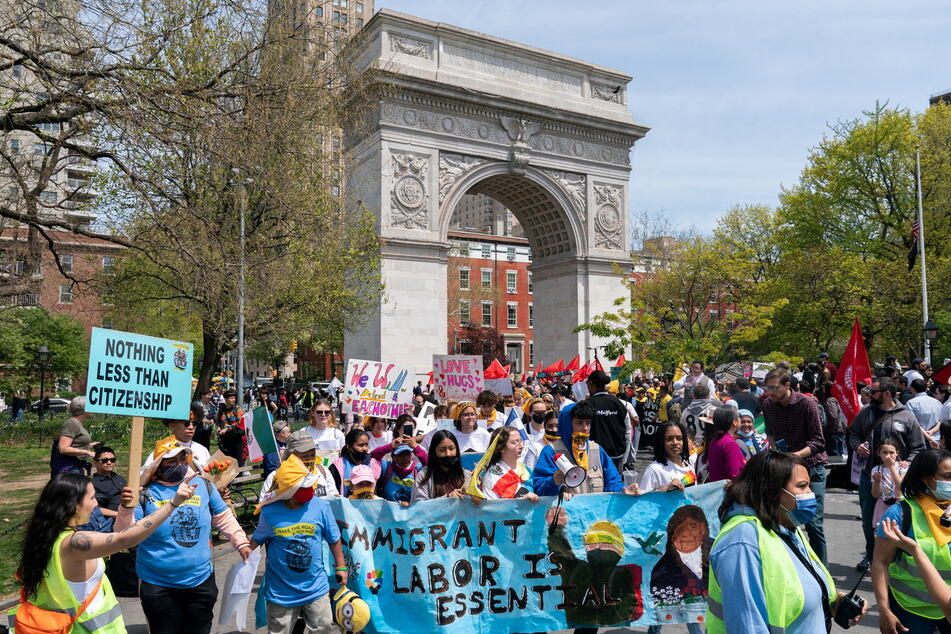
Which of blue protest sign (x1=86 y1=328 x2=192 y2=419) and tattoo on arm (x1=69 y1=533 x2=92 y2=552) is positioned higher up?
blue protest sign (x1=86 y1=328 x2=192 y2=419)

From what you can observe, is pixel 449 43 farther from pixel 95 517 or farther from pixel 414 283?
pixel 95 517

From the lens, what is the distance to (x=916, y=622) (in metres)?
3.96

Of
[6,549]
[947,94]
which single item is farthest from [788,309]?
[947,94]

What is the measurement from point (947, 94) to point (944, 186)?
199 ft

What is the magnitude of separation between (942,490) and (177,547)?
4726 mm

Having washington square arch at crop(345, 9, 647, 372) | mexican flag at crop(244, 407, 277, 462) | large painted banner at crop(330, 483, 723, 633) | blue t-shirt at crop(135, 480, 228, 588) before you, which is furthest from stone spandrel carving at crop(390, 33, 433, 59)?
blue t-shirt at crop(135, 480, 228, 588)

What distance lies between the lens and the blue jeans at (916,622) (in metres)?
3.93

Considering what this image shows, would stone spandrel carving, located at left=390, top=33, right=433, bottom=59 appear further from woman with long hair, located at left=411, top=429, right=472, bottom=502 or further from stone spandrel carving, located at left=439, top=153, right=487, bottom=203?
woman with long hair, located at left=411, top=429, right=472, bottom=502

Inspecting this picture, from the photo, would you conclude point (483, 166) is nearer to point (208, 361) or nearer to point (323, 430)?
point (208, 361)

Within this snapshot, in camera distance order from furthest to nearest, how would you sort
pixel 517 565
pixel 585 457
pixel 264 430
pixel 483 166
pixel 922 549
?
pixel 483 166 < pixel 264 430 < pixel 585 457 < pixel 517 565 < pixel 922 549

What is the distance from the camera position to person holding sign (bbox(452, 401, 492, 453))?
320 inches

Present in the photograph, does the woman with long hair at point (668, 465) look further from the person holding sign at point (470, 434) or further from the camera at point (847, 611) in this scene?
the camera at point (847, 611)

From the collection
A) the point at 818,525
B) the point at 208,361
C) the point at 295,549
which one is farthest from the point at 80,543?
the point at 208,361

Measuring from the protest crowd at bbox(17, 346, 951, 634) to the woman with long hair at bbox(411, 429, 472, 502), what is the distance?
0.05 ft
